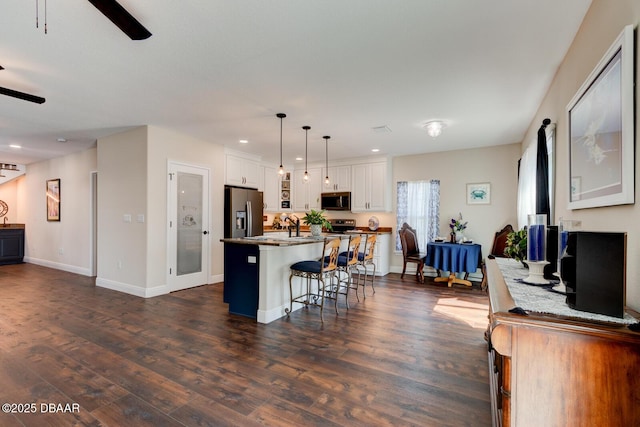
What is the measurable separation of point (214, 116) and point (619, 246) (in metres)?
4.08

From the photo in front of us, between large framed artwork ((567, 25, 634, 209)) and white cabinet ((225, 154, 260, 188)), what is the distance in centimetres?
517

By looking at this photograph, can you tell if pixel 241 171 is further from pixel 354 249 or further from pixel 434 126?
pixel 434 126

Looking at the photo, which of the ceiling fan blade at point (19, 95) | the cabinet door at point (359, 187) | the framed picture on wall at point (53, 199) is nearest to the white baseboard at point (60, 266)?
the framed picture on wall at point (53, 199)

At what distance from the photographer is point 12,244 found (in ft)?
24.5

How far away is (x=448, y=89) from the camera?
10.2 feet

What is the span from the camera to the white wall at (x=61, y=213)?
20.0 ft

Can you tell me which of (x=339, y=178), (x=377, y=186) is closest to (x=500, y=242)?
(x=377, y=186)


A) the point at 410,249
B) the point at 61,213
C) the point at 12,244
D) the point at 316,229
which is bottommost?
the point at 12,244

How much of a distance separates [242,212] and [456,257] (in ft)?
13.3

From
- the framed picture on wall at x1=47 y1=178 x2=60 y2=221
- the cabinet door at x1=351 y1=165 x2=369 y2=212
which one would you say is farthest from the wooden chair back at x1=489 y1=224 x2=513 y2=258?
the framed picture on wall at x1=47 y1=178 x2=60 y2=221

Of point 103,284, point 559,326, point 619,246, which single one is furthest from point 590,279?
point 103,284

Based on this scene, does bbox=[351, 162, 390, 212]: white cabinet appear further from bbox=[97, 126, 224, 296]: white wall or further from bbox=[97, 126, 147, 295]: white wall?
bbox=[97, 126, 147, 295]: white wall

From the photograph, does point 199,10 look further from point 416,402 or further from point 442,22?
point 416,402

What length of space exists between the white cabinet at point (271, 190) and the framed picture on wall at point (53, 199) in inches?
183
